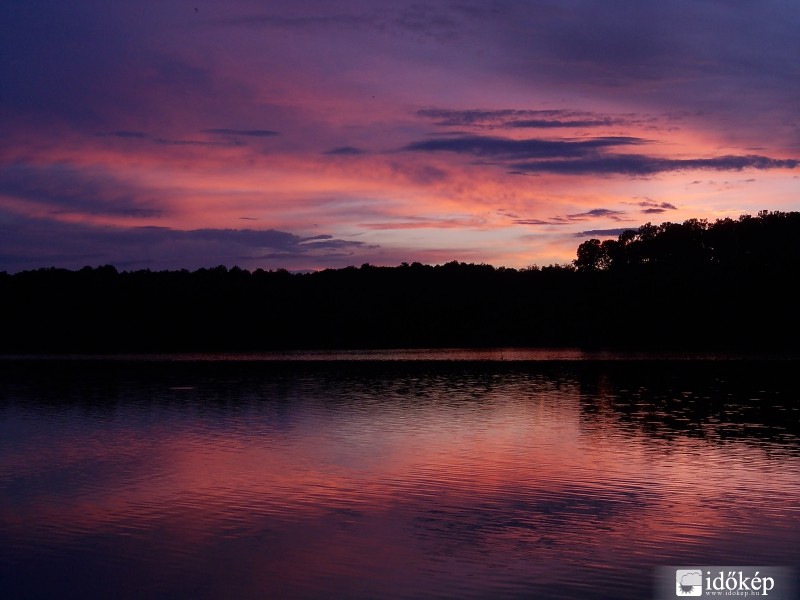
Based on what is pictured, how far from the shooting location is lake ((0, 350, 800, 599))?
1208 centimetres

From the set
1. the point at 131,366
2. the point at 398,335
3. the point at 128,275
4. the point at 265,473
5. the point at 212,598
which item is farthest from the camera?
the point at 128,275

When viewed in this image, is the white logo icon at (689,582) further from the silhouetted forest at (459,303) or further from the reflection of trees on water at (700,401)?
the silhouetted forest at (459,303)

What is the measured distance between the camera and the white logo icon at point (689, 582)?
11266 millimetres

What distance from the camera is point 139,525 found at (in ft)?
48.3

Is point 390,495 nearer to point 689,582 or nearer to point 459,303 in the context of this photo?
point 689,582

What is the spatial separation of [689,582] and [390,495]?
259 inches

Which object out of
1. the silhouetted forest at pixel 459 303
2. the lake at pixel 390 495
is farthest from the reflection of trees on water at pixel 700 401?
the silhouetted forest at pixel 459 303

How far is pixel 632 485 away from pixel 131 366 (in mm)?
52960

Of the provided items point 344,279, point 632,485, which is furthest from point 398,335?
point 632,485

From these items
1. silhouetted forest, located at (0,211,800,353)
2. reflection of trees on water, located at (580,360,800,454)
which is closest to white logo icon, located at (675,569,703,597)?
reflection of trees on water, located at (580,360,800,454)

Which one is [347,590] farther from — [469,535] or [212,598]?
[469,535]

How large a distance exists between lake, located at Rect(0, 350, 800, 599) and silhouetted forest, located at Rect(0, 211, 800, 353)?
216ft

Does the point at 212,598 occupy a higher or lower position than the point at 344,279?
lower

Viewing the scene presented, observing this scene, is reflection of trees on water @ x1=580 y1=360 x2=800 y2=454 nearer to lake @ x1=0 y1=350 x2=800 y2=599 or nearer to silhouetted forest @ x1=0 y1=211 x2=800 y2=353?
lake @ x1=0 y1=350 x2=800 y2=599
